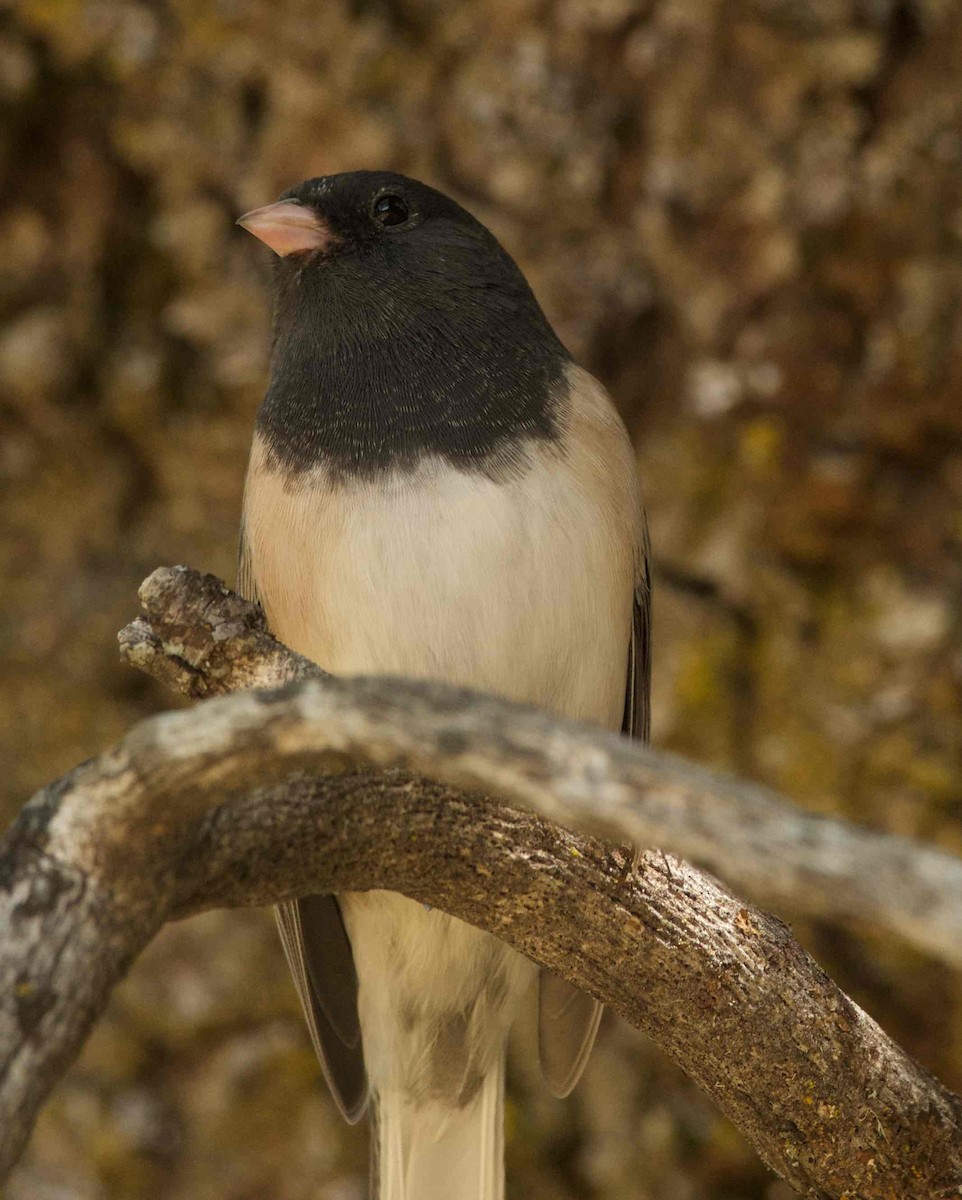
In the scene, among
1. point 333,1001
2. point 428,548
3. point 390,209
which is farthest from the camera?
point 333,1001

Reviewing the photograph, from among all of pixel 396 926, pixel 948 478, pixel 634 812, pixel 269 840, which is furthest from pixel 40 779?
pixel 634 812

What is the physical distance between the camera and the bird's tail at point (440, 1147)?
1884 mm

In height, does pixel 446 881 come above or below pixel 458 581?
below

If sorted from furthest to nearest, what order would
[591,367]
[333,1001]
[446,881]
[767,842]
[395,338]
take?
[591,367] → [333,1001] → [395,338] → [446,881] → [767,842]

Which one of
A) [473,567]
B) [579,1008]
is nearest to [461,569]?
[473,567]

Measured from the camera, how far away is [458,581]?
5.12 ft

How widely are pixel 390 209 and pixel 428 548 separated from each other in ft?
1.79

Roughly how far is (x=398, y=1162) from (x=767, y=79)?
1.95 meters

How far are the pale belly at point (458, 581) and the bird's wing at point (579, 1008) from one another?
133 mm

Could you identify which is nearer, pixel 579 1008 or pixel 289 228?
pixel 289 228

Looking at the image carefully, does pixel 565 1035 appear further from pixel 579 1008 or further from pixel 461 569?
pixel 461 569

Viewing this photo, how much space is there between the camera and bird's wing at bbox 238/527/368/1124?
6.28 feet

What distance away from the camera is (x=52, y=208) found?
106 inches

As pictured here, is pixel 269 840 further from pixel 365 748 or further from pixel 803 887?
pixel 803 887
